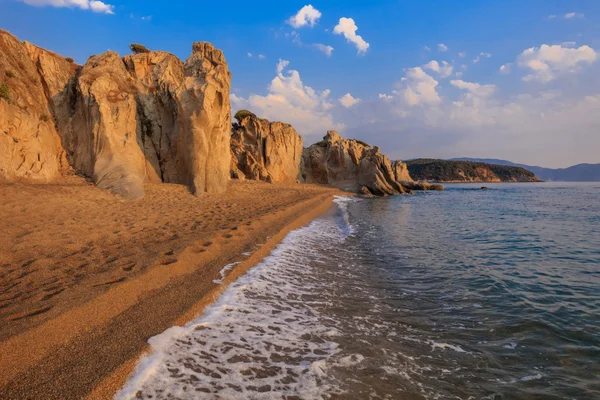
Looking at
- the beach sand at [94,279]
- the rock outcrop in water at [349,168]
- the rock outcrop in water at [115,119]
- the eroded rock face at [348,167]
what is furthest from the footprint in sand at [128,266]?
the eroded rock face at [348,167]

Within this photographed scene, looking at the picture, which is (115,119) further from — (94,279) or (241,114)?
(241,114)

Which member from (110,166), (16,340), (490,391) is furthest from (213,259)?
(110,166)

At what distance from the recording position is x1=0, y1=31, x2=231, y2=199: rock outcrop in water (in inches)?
484

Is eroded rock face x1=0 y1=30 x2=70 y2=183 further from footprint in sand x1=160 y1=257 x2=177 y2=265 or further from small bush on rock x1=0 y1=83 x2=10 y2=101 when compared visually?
footprint in sand x1=160 y1=257 x2=177 y2=265

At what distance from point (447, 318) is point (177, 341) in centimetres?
386

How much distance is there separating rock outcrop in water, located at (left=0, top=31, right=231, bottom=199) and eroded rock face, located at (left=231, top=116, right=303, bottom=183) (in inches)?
572

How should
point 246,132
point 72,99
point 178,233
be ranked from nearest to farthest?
1. point 178,233
2. point 72,99
3. point 246,132

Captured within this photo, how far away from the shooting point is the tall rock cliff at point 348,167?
38656 mm

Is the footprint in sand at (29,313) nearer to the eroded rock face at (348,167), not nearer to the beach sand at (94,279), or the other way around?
the beach sand at (94,279)

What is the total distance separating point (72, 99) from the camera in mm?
15211

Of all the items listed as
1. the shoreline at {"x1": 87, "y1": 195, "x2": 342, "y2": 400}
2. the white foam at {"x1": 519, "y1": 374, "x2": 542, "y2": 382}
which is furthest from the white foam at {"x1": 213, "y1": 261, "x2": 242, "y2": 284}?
the white foam at {"x1": 519, "y1": 374, "x2": 542, "y2": 382}

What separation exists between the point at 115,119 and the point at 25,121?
11.0 ft

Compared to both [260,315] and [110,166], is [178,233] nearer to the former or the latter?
[260,315]

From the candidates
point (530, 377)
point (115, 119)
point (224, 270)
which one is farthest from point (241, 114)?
point (530, 377)
